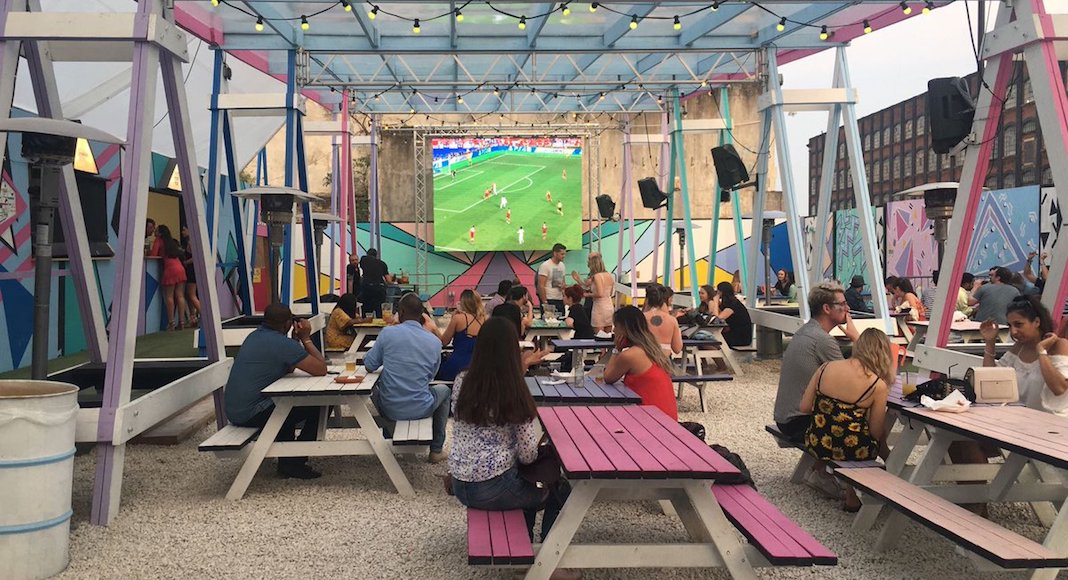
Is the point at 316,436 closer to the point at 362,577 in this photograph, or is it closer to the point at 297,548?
the point at 297,548

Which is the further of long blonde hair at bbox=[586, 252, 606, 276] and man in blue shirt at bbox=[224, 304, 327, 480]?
long blonde hair at bbox=[586, 252, 606, 276]

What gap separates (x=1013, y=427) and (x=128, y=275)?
4.15 metres

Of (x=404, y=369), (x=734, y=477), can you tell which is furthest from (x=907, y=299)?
(x=734, y=477)

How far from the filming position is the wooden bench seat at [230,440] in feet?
15.1

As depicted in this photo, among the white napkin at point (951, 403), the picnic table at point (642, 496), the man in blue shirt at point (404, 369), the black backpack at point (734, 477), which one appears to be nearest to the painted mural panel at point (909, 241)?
the white napkin at point (951, 403)

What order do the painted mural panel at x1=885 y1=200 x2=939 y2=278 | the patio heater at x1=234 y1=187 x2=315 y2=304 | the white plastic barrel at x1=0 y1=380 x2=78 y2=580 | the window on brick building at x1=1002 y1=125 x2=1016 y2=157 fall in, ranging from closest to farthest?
the white plastic barrel at x1=0 y1=380 x2=78 y2=580, the patio heater at x1=234 y1=187 x2=315 y2=304, the painted mural panel at x1=885 y1=200 x2=939 y2=278, the window on brick building at x1=1002 y1=125 x2=1016 y2=157

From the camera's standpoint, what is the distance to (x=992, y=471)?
4.42 metres

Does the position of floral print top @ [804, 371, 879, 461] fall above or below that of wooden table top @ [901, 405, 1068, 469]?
below

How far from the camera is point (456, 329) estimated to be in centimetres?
681

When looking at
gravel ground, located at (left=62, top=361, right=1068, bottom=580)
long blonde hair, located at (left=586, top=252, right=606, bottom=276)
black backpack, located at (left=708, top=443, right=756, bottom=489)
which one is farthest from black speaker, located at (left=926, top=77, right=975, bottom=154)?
long blonde hair, located at (left=586, top=252, right=606, bottom=276)

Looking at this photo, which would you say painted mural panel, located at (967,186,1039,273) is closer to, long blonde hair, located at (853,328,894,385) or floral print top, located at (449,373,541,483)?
long blonde hair, located at (853,328,894,385)

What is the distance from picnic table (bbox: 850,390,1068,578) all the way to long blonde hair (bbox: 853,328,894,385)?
0.50 feet

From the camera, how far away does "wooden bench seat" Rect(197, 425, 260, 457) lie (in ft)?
15.1

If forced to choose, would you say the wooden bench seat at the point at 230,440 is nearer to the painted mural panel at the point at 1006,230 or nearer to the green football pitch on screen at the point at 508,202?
the painted mural panel at the point at 1006,230
